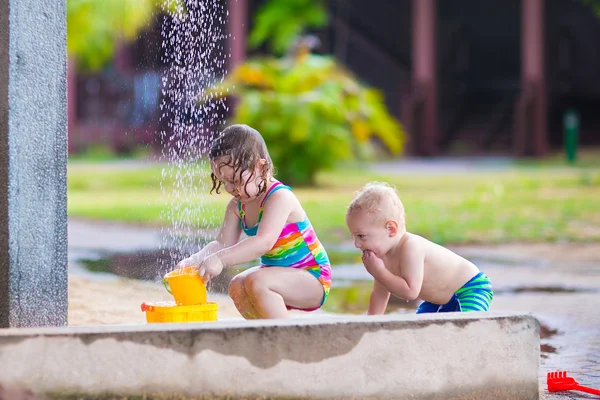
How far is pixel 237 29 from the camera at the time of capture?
25.0 m

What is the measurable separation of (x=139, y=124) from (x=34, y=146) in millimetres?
22585

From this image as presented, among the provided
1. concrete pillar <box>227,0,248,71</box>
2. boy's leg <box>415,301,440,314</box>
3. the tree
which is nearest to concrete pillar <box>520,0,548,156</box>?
the tree

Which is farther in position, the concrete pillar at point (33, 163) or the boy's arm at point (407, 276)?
the boy's arm at point (407, 276)

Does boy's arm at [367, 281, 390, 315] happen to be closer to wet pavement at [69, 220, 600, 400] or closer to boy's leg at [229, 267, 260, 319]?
boy's leg at [229, 267, 260, 319]

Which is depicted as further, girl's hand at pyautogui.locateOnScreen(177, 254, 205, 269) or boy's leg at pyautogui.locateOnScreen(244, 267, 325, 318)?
girl's hand at pyautogui.locateOnScreen(177, 254, 205, 269)

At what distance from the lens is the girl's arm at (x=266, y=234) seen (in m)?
4.04

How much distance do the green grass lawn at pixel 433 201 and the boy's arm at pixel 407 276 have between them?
5272 mm

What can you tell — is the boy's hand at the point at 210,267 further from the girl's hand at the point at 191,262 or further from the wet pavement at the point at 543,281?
the wet pavement at the point at 543,281

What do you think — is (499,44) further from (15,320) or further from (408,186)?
(15,320)

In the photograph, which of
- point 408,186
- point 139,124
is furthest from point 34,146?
point 139,124

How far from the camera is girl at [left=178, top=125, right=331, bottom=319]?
407 cm

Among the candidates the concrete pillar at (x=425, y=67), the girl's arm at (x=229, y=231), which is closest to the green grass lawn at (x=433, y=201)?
the concrete pillar at (x=425, y=67)

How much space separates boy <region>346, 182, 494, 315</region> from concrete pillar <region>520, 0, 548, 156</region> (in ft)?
62.9

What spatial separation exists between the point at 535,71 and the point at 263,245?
2030cm
